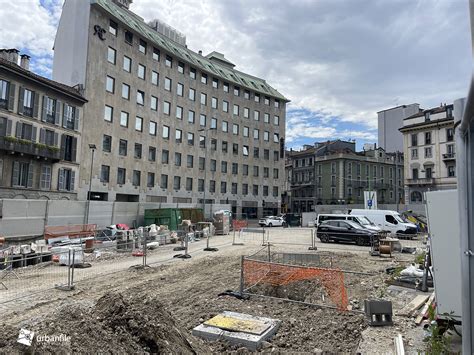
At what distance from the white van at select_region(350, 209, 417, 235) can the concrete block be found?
2555 cm

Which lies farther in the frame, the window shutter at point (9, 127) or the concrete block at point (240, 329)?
the window shutter at point (9, 127)

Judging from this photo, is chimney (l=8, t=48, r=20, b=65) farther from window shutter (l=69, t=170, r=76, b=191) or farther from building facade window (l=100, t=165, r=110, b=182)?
building facade window (l=100, t=165, r=110, b=182)

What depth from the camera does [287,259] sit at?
15.8 m

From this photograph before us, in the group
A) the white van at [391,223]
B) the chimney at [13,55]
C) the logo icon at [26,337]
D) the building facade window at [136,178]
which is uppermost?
the chimney at [13,55]

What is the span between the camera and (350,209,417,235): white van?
29.3 m

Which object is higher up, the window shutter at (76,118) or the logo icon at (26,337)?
the window shutter at (76,118)

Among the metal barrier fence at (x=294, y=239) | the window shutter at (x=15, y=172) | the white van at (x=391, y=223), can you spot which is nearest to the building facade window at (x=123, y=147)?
the window shutter at (x=15, y=172)

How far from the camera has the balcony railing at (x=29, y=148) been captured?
3023 centimetres

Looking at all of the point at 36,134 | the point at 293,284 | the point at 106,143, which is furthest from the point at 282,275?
the point at 106,143

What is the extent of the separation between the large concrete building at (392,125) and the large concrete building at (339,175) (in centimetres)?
286

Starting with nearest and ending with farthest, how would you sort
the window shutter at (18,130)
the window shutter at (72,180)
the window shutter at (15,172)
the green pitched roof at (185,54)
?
the window shutter at (18,130), the window shutter at (15,172), the window shutter at (72,180), the green pitched roof at (185,54)

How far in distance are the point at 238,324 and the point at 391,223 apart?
26.8 m

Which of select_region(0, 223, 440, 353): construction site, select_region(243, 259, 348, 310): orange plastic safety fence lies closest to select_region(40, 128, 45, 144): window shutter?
select_region(0, 223, 440, 353): construction site

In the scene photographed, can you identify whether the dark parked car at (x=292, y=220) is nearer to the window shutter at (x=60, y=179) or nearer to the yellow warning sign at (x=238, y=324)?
the window shutter at (x=60, y=179)
